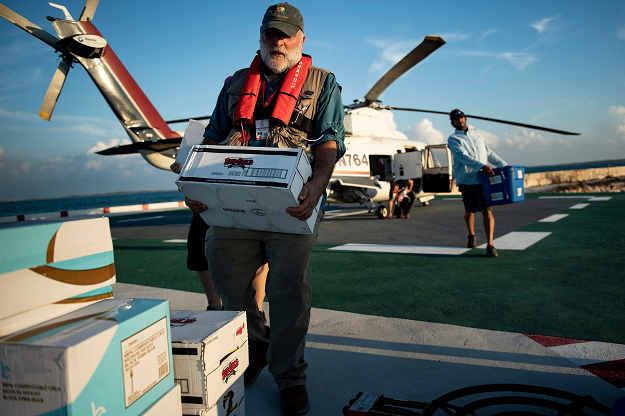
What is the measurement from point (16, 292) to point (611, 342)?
2949mm

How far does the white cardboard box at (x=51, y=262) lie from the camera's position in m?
0.97

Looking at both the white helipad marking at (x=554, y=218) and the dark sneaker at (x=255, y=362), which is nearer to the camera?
the dark sneaker at (x=255, y=362)

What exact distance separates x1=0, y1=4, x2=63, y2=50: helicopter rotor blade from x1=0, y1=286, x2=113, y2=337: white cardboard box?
8.06m

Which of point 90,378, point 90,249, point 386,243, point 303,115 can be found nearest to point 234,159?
point 303,115

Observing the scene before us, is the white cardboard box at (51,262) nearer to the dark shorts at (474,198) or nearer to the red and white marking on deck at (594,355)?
the red and white marking on deck at (594,355)

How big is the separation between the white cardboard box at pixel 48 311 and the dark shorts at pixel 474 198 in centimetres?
465

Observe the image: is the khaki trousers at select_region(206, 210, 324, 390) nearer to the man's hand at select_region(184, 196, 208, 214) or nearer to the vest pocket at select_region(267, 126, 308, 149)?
the man's hand at select_region(184, 196, 208, 214)

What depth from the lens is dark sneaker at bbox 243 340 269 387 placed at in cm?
207

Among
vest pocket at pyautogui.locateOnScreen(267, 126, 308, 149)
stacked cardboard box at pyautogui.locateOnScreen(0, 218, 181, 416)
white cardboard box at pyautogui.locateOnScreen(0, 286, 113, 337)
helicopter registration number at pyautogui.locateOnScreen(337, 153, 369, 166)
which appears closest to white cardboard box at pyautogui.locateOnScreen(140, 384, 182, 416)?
stacked cardboard box at pyautogui.locateOnScreen(0, 218, 181, 416)

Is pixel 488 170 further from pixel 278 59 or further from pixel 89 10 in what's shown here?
pixel 89 10

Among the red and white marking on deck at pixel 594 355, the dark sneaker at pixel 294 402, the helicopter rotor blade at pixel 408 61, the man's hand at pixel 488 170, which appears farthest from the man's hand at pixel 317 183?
the helicopter rotor blade at pixel 408 61

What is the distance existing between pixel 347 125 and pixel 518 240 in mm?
5960

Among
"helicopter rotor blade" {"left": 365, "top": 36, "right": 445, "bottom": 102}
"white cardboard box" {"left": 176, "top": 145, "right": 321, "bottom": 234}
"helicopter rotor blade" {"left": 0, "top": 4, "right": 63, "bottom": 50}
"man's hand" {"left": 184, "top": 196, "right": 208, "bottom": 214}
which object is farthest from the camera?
"helicopter rotor blade" {"left": 365, "top": 36, "right": 445, "bottom": 102}

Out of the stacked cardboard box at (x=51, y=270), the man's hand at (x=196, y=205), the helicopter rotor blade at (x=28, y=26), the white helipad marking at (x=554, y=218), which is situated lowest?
the white helipad marking at (x=554, y=218)
